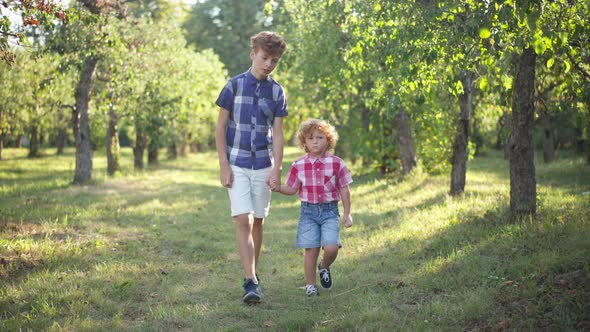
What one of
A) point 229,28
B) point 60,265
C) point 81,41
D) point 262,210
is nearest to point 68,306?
point 60,265

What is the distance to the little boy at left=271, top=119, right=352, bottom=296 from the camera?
5.73 metres

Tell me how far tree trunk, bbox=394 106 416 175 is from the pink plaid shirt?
11.2 metres

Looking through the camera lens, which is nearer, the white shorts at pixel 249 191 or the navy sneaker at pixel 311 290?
the white shorts at pixel 249 191

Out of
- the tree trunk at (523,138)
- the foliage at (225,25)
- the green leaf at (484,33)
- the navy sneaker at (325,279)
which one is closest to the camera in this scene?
the green leaf at (484,33)

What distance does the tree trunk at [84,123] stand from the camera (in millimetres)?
15344

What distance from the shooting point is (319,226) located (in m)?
5.84

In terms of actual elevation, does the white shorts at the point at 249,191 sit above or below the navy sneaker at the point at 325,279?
above

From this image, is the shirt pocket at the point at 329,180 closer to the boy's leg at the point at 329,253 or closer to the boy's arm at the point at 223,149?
the boy's leg at the point at 329,253

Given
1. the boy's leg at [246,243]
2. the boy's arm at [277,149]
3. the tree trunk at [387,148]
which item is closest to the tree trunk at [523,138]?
the boy's arm at [277,149]

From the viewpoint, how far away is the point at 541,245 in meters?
6.20

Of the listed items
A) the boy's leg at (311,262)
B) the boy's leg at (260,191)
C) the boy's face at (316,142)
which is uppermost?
the boy's face at (316,142)

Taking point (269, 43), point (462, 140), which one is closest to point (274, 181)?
point (269, 43)

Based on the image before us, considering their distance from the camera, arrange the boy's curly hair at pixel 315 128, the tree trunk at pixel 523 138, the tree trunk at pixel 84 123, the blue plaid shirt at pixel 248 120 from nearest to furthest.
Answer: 1. the blue plaid shirt at pixel 248 120
2. the boy's curly hair at pixel 315 128
3. the tree trunk at pixel 523 138
4. the tree trunk at pixel 84 123

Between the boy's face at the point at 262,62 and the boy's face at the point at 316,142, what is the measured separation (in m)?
0.81
